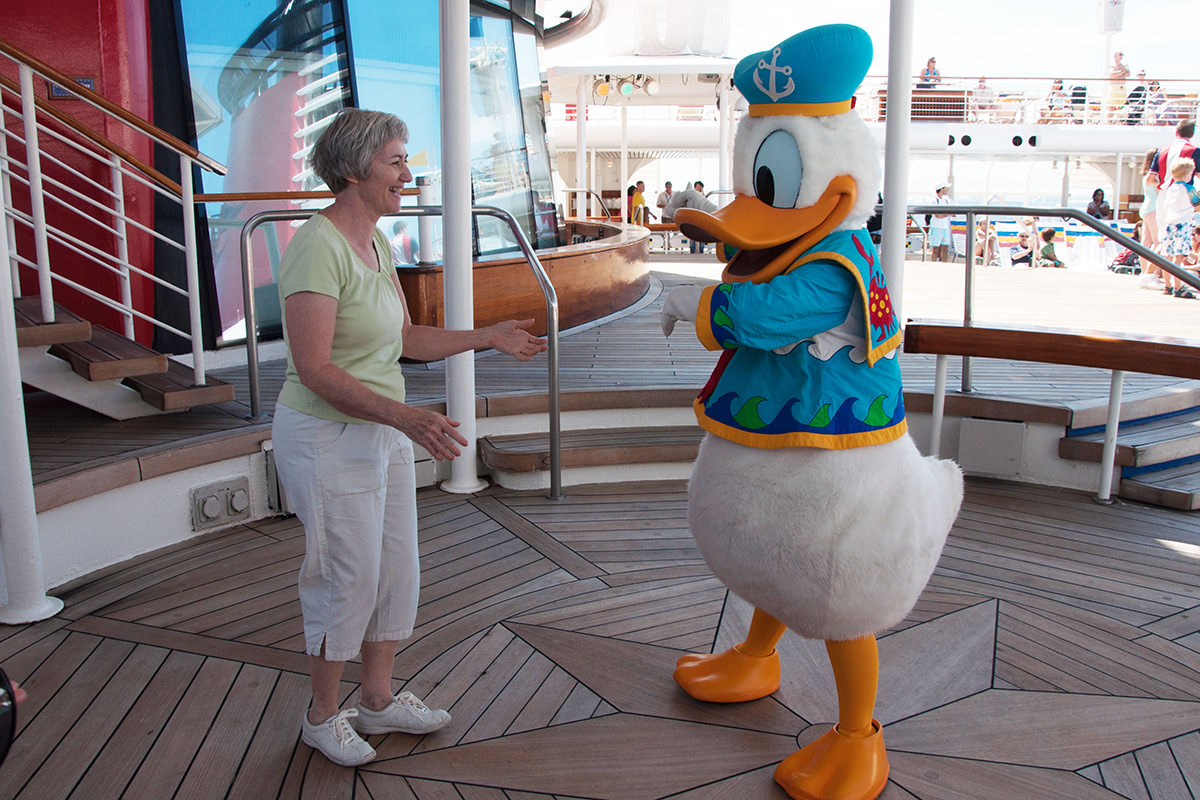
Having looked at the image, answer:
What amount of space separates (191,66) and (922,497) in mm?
4214

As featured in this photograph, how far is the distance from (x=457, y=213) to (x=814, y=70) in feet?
6.91

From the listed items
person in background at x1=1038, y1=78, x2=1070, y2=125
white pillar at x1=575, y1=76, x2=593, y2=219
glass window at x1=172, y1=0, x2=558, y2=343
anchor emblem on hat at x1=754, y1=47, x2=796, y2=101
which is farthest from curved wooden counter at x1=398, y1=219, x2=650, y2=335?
person in background at x1=1038, y1=78, x2=1070, y2=125

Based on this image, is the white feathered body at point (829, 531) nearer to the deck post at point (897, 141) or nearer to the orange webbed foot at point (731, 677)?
the orange webbed foot at point (731, 677)

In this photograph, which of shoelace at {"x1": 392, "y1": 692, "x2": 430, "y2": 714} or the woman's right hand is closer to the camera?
the woman's right hand

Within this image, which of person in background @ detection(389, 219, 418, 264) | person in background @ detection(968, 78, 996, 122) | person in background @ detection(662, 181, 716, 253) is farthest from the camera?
person in background @ detection(968, 78, 996, 122)

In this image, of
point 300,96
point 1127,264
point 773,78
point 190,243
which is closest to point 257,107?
point 300,96

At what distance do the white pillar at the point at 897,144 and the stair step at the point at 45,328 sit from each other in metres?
2.88

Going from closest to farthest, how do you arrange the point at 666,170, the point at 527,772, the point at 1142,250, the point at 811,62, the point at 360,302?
1. the point at 811,62
2. the point at 360,302
3. the point at 527,772
4. the point at 1142,250
5. the point at 666,170

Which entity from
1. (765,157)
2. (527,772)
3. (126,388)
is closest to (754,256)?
(765,157)

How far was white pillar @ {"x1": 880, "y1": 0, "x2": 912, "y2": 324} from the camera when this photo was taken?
327 cm

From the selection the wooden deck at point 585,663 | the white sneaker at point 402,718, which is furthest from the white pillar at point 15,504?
the white sneaker at point 402,718

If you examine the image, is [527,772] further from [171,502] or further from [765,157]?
[171,502]

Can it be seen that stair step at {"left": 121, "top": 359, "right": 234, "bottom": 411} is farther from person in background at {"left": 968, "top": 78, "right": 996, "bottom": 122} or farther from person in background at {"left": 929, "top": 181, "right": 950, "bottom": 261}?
person in background at {"left": 968, "top": 78, "right": 996, "bottom": 122}

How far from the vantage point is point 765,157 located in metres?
1.80
